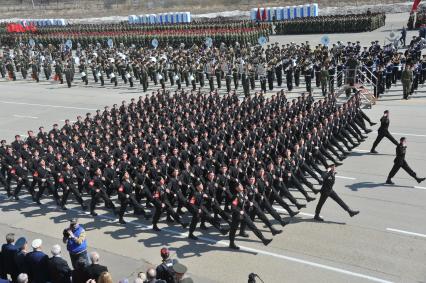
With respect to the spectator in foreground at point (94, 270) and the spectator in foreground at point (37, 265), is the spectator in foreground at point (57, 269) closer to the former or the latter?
the spectator in foreground at point (37, 265)

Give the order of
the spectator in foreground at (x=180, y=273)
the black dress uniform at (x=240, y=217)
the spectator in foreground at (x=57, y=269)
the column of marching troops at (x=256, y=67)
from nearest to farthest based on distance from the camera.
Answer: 1. the spectator in foreground at (x=180, y=273)
2. the spectator in foreground at (x=57, y=269)
3. the black dress uniform at (x=240, y=217)
4. the column of marching troops at (x=256, y=67)

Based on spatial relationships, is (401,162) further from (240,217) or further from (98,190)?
(98,190)

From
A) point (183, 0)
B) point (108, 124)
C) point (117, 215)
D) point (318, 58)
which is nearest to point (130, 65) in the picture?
point (318, 58)

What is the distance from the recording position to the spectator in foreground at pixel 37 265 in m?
7.89

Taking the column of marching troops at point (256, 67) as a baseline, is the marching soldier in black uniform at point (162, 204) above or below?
below

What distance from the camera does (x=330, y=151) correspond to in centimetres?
1520

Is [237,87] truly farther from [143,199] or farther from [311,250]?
[311,250]

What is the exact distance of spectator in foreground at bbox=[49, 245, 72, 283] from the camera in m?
7.75

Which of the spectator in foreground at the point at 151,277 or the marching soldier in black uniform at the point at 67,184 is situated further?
the marching soldier in black uniform at the point at 67,184

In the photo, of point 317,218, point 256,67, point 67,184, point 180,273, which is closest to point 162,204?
point 67,184

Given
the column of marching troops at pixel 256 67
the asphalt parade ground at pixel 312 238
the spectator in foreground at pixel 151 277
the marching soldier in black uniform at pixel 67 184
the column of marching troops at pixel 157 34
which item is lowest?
the asphalt parade ground at pixel 312 238

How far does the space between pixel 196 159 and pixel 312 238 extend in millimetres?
3807

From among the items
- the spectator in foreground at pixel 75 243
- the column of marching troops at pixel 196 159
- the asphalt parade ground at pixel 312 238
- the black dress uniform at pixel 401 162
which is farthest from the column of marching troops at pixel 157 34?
the spectator in foreground at pixel 75 243

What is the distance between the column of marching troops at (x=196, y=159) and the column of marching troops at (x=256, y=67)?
606 cm
